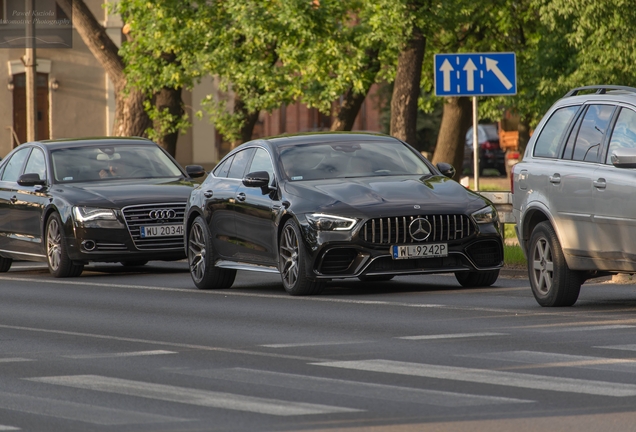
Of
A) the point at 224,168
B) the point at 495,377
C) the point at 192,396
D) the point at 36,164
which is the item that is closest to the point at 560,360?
the point at 495,377

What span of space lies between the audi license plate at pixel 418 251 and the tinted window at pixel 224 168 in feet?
9.94

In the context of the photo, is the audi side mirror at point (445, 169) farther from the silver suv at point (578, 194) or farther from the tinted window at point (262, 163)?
the silver suv at point (578, 194)

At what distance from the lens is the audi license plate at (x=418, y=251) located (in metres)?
14.1

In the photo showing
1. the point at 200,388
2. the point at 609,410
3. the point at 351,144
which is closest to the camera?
the point at 609,410

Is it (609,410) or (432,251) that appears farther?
(432,251)

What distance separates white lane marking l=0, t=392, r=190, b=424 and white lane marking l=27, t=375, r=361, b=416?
38 centimetres

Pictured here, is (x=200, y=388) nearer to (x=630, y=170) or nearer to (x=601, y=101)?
(x=630, y=170)

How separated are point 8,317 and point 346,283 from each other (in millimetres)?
3953

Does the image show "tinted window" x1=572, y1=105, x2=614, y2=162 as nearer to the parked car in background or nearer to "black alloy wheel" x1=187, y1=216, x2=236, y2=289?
"black alloy wheel" x1=187, y1=216, x2=236, y2=289

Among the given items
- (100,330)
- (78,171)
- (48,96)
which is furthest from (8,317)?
(48,96)

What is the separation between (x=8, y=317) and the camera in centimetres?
1349

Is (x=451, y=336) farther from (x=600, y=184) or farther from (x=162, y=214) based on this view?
(x=162, y=214)

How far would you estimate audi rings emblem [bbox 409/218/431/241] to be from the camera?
14094 millimetres

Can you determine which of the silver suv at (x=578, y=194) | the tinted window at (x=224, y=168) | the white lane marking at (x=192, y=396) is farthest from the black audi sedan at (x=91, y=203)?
the white lane marking at (x=192, y=396)
